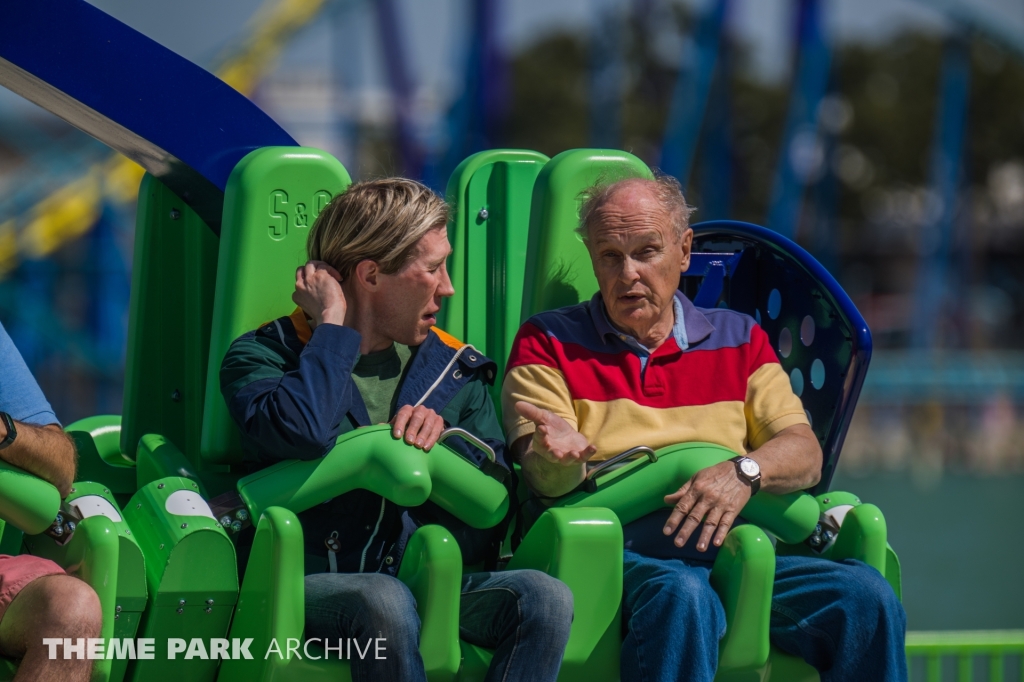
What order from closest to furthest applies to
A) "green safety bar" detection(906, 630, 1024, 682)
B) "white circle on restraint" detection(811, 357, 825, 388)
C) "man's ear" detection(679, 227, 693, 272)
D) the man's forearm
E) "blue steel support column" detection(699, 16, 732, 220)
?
the man's forearm
"man's ear" detection(679, 227, 693, 272)
"white circle on restraint" detection(811, 357, 825, 388)
"green safety bar" detection(906, 630, 1024, 682)
"blue steel support column" detection(699, 16, 732, 220)

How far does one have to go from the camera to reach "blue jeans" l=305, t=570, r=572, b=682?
2051 mm

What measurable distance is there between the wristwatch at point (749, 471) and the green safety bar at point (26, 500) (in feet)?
4.37

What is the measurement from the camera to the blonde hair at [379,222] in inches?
96.5

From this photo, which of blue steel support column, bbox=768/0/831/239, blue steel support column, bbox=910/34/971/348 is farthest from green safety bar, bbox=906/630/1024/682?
blue steel support column, bbox=910/34/971/348

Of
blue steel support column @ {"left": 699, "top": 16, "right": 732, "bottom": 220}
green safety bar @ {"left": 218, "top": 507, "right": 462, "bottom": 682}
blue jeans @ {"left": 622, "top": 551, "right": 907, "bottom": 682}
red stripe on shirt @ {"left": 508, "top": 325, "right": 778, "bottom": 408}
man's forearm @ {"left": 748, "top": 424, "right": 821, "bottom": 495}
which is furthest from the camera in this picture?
blue steel support column @ {"left": 699, "top": 16, "right": 732, "bottom": 220}

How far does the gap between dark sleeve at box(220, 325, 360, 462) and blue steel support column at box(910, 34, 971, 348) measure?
16017mm

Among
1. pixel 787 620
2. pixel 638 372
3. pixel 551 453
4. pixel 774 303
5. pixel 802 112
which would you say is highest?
pixel 802 112

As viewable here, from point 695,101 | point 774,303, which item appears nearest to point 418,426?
point 774,303

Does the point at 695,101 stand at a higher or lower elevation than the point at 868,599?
higher

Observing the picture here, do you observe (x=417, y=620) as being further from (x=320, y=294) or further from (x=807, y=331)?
(x=807, y=331)

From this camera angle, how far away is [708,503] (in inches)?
91.9

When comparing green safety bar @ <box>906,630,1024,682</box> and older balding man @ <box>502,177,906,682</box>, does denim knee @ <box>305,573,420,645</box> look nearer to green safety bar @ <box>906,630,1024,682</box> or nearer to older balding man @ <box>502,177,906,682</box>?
older balding man @ <box>502,177,906,682</box>

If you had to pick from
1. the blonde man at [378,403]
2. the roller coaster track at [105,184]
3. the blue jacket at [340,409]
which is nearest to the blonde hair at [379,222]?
→ the blonde man at [378,403]

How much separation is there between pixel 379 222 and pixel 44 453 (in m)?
0.80
